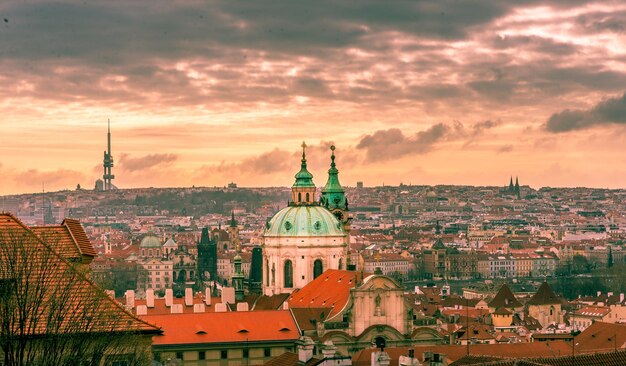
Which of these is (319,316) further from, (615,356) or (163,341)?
(615,356)

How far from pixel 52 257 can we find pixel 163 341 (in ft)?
117

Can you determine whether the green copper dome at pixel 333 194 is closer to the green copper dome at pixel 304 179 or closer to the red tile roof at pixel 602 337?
the green copper dome at pixel 304 179

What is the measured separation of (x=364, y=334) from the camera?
64938 millimetres

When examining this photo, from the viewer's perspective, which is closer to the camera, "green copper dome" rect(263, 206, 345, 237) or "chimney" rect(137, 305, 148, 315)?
"chimney" rect(137, 305, 148, 315)

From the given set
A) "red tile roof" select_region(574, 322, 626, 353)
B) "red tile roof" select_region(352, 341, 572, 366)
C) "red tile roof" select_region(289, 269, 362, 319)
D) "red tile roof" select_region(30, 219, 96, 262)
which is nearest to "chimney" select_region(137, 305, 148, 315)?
"red tile roof" select_region(289, 269, 362, 319)

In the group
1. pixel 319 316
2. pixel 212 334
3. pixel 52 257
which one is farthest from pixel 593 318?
pixel 52 257

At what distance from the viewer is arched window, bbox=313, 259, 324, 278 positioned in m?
83.4

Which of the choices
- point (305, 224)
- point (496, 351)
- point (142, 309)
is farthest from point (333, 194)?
point (496, 351)

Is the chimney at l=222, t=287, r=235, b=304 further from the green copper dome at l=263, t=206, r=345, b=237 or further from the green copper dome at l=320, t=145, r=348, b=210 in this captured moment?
the green copper dome at l=320, t=145, r=348, b=210

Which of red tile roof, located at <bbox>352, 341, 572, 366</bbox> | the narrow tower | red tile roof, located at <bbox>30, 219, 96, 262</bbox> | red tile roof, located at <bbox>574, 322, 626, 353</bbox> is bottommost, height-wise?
red tile roof, located at <bbox>352, 341, 572, 366</bbox>

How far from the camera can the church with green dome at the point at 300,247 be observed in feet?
274

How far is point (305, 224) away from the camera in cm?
8406

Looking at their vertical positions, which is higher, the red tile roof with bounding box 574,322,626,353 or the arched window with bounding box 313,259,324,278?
the arched window with bounding box 313,259,324,278

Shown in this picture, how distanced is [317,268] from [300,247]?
1502 millimetres
